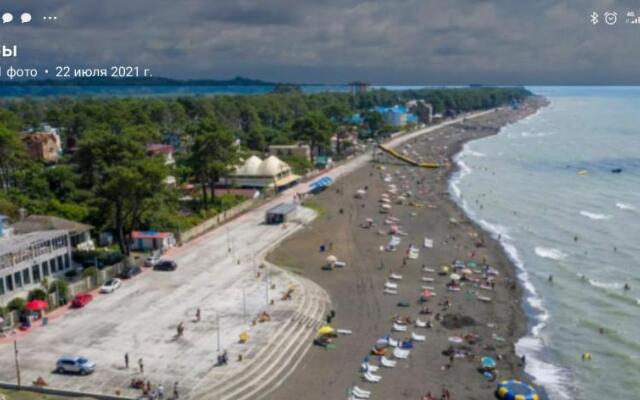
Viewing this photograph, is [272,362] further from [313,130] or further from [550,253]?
[313,130]

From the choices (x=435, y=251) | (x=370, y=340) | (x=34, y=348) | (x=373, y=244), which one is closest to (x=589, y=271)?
(x=435, y=251)

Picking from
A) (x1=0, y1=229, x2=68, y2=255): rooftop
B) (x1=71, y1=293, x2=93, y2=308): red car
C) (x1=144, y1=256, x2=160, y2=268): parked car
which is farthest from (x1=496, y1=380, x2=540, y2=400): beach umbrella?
(x1=0, y1=229, x2=68, y2=255): rooftop

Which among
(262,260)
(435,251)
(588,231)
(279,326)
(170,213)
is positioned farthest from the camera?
(588,231)

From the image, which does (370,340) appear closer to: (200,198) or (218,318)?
(218,318)

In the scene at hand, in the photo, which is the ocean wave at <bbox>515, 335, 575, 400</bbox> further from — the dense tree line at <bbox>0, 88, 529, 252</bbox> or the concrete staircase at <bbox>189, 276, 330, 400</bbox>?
the dense tree line at <bbox>0, 88, 529, 252</bbox>

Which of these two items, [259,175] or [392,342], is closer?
[392,342]

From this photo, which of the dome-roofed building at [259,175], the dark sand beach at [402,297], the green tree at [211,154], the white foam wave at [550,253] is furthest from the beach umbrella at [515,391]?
the dome-roofed building at [259,175]

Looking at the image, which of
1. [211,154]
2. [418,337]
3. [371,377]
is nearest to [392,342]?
[418,337]
